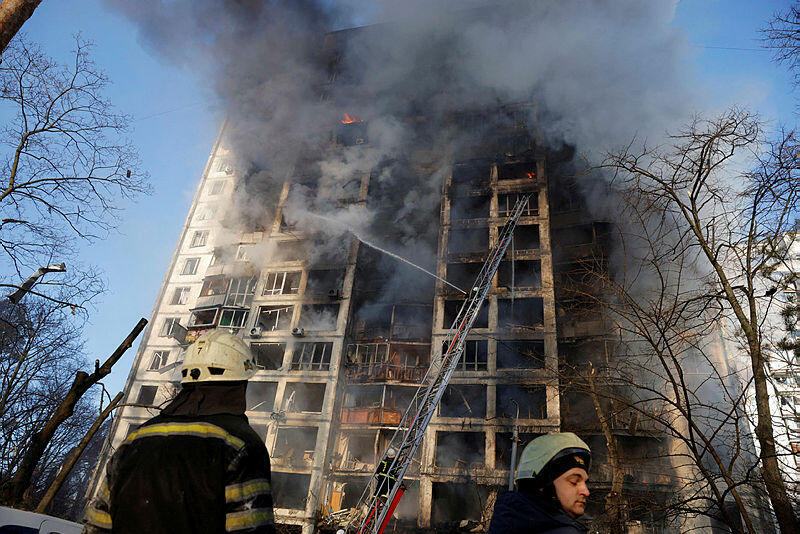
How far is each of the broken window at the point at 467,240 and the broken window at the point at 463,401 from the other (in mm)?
11412

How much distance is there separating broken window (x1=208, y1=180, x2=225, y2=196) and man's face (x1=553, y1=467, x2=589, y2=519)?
53659 mm

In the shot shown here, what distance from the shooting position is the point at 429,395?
25.8 m

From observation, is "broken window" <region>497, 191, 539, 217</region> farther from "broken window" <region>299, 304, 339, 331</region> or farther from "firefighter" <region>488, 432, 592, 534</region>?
"firefighter" <region>488, 432, 592, 534</region>

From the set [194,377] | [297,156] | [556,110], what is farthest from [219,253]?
[194,377]

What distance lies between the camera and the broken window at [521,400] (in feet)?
101

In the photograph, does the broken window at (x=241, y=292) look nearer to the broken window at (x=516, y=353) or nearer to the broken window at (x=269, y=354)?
the broken window at (x=269, y=354)

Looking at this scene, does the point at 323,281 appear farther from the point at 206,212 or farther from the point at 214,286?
the point at 206,212

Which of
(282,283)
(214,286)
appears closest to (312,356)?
(282,283)

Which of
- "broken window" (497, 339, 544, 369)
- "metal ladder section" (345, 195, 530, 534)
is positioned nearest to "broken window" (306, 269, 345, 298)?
"metal ladder section" (345, 195, 530, 534)

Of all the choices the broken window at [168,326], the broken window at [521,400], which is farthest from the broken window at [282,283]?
the broken window at [521,400]

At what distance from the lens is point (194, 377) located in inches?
128

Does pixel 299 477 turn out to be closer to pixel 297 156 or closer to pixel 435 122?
pixel 297 156

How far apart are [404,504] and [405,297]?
16694 millimetres

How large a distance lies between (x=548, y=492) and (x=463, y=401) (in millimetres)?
31023
